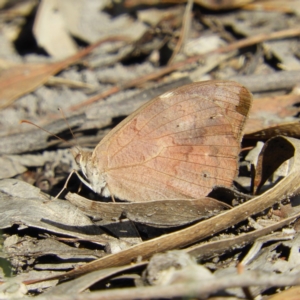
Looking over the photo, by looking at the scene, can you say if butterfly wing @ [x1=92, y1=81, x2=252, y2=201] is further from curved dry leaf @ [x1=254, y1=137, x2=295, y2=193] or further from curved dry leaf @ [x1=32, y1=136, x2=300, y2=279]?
curved dry leaf @ [x1=32, y1=136, x2=300, y2=279]

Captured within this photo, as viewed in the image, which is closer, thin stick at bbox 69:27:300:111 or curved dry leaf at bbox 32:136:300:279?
curved dry leaf at bbox 32:136:300:279

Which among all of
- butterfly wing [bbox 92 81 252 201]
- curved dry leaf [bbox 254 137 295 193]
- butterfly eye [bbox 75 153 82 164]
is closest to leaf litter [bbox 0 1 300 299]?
curved dry leaf [bbox 254 137 295 193]

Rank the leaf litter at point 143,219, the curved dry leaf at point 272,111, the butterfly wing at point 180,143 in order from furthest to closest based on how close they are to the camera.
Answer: the curved dry leaf at point 272,111 → the butterfly wing at point 180,143 → the leaf litter at point 143,219

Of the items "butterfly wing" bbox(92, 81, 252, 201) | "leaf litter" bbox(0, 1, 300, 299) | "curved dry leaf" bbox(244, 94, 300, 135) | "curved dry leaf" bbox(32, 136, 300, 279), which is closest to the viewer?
"leaf litter" bbox(0, 1, 300, 299)

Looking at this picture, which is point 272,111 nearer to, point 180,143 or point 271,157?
point 271,157

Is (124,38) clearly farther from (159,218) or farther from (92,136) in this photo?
(159,218)

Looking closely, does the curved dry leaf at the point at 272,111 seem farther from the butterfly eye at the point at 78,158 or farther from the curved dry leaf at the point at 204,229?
the butterfly eye at the point at 78,158

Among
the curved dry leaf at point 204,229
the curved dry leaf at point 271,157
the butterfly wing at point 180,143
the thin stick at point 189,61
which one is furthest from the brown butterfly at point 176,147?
the thin stick at point 189,61
